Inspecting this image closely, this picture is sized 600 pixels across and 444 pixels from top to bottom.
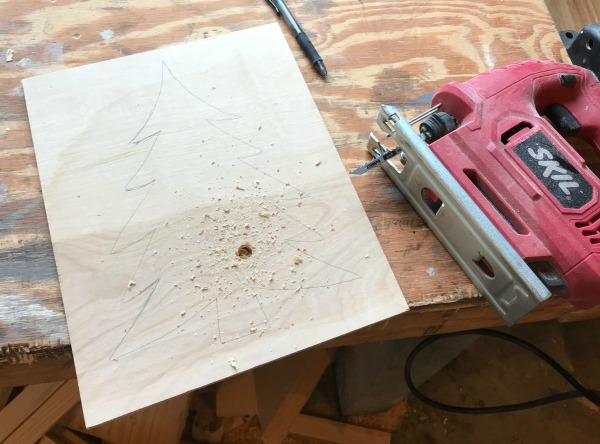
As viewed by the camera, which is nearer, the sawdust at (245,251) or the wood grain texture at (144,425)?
the sawdust at (245,251)

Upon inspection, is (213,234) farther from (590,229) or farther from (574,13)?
(574,13)

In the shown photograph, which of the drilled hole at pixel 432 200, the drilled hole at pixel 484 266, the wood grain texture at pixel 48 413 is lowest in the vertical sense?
the wood grain texture at pixel 48 413

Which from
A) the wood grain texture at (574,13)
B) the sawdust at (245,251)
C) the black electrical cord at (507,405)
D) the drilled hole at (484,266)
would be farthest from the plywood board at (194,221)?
the wood grain texture at (574,13)

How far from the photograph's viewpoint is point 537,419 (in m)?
1.43

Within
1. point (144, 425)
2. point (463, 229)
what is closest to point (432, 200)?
point (463, 229)

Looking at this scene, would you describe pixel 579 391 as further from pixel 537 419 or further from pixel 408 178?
pixel 408 178

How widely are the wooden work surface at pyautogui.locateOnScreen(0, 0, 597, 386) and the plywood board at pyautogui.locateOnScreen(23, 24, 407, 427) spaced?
1.3 inches

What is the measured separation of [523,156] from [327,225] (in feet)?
0.96

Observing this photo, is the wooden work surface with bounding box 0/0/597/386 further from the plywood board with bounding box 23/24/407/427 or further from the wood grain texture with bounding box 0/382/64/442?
the wood grain texture with bounding box 0/382/64/442

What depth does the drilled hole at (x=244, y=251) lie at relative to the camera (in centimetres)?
76

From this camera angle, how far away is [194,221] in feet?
2.54

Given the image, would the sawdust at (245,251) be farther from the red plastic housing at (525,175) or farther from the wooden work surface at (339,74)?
the red plastic housing at (525,175)

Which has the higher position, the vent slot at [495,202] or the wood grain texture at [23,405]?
the vent slot at [495,202]

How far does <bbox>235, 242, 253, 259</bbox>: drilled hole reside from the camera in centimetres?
76
